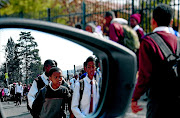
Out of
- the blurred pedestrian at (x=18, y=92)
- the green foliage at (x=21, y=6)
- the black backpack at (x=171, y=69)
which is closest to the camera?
the blurred pedestrian at (x=18, y=92)

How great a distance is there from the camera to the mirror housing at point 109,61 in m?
1.03

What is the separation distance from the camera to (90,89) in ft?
4.32

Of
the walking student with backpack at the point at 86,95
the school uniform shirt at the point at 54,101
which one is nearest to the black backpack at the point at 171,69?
the walking student with backpack at the point at 86,95

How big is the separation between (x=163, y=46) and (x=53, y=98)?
1.41m

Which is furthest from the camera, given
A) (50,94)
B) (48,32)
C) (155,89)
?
(155,89)

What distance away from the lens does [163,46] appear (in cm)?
239

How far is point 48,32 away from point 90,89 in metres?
0.35

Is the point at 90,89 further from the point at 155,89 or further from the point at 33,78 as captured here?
the point at 155,89

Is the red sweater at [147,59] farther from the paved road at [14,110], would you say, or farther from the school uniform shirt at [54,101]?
the paved road at [14,110]

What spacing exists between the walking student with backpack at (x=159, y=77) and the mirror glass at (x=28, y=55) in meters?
1.18

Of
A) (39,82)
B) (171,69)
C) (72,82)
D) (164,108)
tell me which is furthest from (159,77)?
(39,82)

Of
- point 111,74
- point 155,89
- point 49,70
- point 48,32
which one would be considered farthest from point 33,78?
point 155,89

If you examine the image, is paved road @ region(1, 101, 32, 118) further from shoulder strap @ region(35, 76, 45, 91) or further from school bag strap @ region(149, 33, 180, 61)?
school bag strap @ region(149, 33, 180, 61)

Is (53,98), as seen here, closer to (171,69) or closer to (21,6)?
(171,69)
